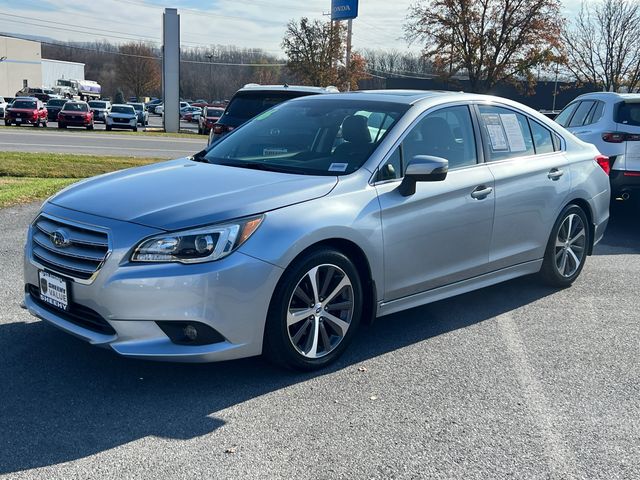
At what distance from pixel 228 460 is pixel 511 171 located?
3.42 metres

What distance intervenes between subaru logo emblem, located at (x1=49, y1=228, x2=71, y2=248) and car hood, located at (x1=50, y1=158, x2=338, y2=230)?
18 centimetres

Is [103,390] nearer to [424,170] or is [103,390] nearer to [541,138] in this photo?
[424,170]

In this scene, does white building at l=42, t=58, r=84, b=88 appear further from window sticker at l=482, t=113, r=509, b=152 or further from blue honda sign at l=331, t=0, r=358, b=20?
window sticker at l=482, t=113, r=509, b=152

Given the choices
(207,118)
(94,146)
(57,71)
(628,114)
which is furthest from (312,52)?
(57,71)

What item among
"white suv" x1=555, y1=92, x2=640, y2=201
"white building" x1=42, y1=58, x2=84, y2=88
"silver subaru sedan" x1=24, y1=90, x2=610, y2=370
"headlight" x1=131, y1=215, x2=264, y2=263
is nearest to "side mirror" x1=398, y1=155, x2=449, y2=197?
"silver subaru sedan" x1=24, y1=90, x2=610, y2=370

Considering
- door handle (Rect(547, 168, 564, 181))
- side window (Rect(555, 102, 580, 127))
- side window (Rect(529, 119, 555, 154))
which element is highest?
side window (Rect(555, 102, 580, 127))

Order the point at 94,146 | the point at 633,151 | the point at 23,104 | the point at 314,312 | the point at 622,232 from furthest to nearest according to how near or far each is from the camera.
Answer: the point at 23,104, the point at 94,146, the point at 622,232, the point at 633,151, the point at 314,312

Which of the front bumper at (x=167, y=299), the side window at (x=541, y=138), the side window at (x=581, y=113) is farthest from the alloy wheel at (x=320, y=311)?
the side window at (x=581, y=113)

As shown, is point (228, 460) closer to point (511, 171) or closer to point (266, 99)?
point (511, 171)

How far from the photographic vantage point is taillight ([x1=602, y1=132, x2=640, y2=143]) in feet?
30.1

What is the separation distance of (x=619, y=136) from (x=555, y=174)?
3810mm

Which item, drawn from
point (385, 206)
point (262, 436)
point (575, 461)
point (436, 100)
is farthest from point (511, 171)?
point (262, 436)

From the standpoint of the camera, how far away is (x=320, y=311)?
4316 mm

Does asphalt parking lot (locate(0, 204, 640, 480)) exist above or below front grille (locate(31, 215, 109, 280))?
below
